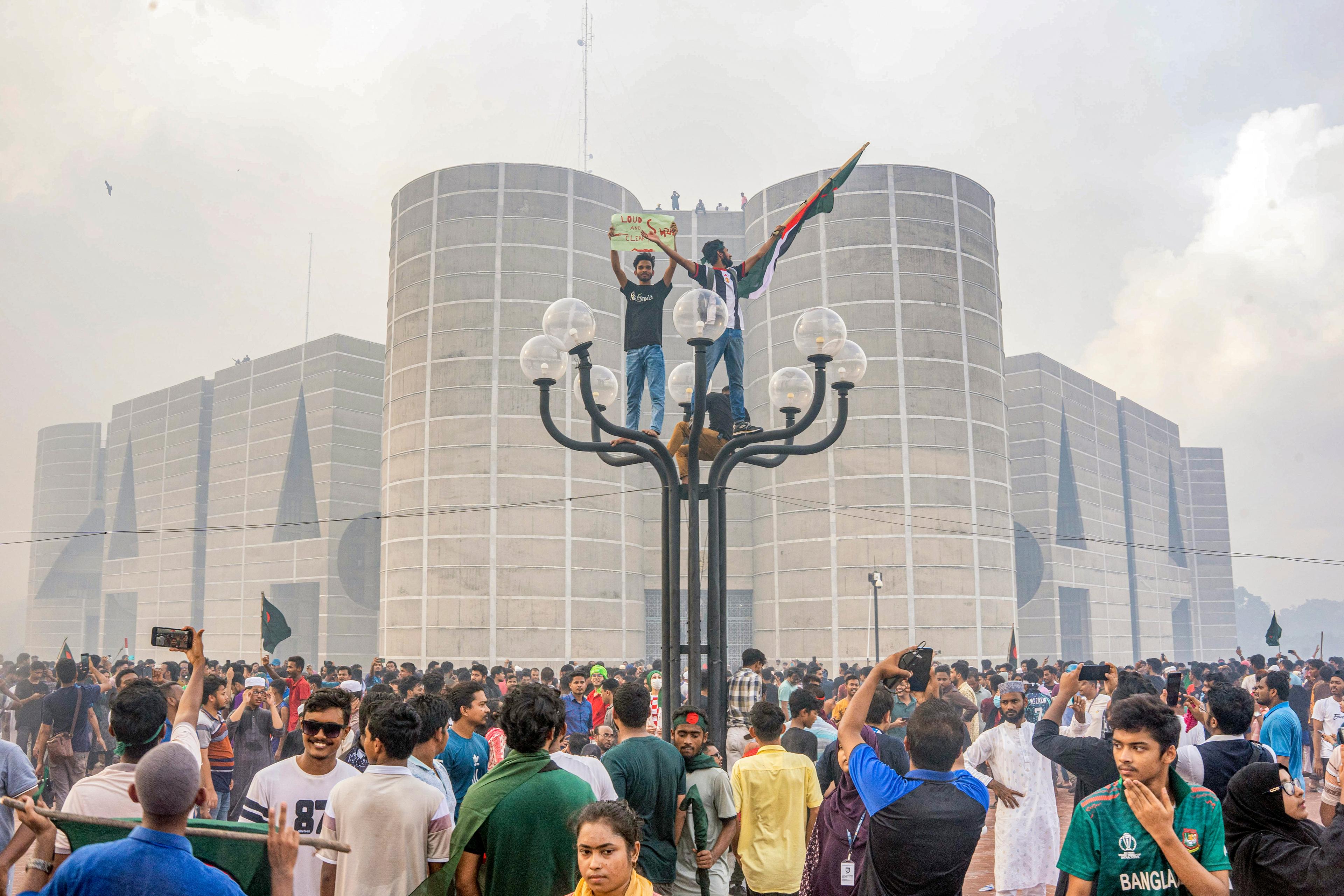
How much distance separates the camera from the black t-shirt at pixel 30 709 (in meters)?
15.2

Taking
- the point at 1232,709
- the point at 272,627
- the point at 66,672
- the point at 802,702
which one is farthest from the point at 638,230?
the point at 272,627

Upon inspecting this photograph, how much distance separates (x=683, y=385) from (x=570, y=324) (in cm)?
189

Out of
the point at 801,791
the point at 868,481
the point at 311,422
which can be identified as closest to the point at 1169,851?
the point at 801,791

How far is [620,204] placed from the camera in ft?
140

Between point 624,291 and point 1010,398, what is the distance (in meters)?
48.0

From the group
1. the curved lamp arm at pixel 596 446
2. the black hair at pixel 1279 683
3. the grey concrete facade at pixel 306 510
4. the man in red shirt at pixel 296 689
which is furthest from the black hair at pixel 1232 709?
the grey concrete facade at pixel 306 510

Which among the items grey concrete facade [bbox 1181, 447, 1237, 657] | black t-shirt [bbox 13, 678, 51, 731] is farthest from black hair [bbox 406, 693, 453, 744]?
grey concrete facade [bbox 1181, 447, 1237, 657]

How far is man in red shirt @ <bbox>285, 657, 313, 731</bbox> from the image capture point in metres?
12.4

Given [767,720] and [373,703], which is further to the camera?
[767,720]

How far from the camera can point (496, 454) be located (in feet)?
127

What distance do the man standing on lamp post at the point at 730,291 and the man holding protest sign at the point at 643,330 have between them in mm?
269

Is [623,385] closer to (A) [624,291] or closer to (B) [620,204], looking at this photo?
(B) [620,204]

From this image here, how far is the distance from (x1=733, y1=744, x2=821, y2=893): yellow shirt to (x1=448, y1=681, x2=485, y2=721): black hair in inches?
65.5

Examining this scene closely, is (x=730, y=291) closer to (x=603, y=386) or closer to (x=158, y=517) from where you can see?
(x=603, y=386)
